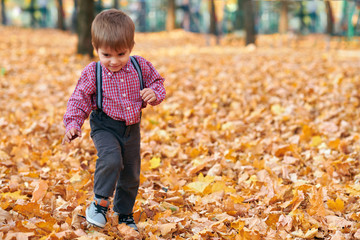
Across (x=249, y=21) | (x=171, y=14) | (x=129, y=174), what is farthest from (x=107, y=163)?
(x=171, y=14)

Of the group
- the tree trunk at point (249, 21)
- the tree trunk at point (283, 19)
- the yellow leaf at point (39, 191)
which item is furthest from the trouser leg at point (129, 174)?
the tree trunk at point (283, 19)

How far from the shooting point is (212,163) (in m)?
3.70

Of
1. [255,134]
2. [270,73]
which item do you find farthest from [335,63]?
[255,134]

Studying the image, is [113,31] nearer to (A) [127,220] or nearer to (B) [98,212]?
(B) [98,212]

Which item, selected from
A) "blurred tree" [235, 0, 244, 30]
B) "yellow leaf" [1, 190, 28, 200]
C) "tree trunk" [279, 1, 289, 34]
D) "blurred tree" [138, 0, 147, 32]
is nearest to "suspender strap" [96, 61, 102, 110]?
"yellow leaf" [1, 190, 28, 200]

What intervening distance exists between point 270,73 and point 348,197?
5072mm

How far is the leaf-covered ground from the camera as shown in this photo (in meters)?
2.60

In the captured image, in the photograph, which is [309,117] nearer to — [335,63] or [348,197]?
[348,197]

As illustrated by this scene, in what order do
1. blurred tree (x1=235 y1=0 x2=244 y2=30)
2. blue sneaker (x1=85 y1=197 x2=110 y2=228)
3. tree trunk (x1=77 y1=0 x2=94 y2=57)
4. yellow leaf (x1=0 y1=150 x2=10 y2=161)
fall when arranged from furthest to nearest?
blurred tree (x1=235 y1=0 x2=244 y2=30) < tree trunk (x1=77 y1=0 x2=94 y2=57) < yellow leaf (x1=0 y1=150 x2=10 y2=161) < blue sneaker (x1=85 y1=197 x2=110 y2=228)

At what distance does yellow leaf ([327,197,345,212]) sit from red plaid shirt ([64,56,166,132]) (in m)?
1.37

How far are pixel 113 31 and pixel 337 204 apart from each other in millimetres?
1842

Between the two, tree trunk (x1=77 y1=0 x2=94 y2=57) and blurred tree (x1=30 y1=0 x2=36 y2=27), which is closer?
tree trunk (x1=77 y1=0 x2=94 y2=57)

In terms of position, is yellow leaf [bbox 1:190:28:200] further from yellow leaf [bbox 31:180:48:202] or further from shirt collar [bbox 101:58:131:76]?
shirt collar [bbox 101:58:131:76]

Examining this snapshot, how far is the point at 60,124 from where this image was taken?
15.5ft
